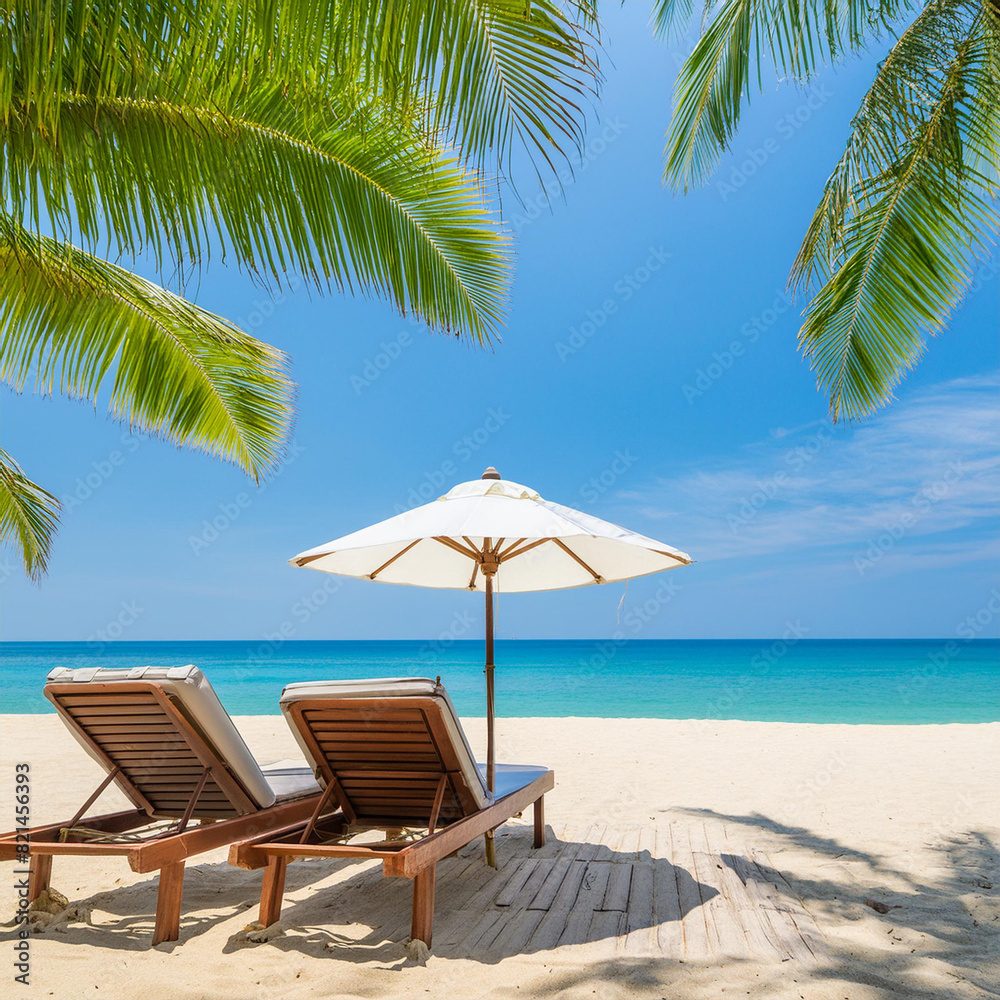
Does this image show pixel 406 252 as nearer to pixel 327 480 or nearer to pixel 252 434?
pixel 252 434

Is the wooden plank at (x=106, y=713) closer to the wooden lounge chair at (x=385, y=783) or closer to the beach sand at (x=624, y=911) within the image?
the wooden lounge chair at (x=385, y=783)

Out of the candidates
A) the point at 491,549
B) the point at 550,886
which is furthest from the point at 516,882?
the point at 491,549

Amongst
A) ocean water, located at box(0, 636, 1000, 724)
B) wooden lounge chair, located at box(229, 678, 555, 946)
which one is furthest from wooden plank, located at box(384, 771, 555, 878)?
ocean water, located at box(0, 636, 1000, 724)

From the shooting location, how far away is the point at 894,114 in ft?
13.9

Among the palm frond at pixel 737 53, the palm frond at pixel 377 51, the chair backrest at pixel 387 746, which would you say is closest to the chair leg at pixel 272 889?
the chair backrest at pixel 387 746

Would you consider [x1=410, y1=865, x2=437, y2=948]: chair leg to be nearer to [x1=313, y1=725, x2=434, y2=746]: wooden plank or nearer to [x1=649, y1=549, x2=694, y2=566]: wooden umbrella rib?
[x1=313, y1=725, x2=434, y2=746]: wooden plank

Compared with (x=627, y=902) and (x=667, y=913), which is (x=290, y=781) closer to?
(x=627, y=902)

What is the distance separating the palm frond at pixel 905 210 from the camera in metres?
4.00

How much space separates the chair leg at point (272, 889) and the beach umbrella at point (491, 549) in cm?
112

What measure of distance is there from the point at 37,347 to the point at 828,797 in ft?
20.0

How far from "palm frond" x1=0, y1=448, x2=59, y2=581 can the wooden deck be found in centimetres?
516

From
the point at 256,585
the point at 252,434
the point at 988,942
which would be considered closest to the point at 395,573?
the point at 252,434

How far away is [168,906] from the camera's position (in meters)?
2.97

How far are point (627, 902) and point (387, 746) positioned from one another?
1.30 metres
